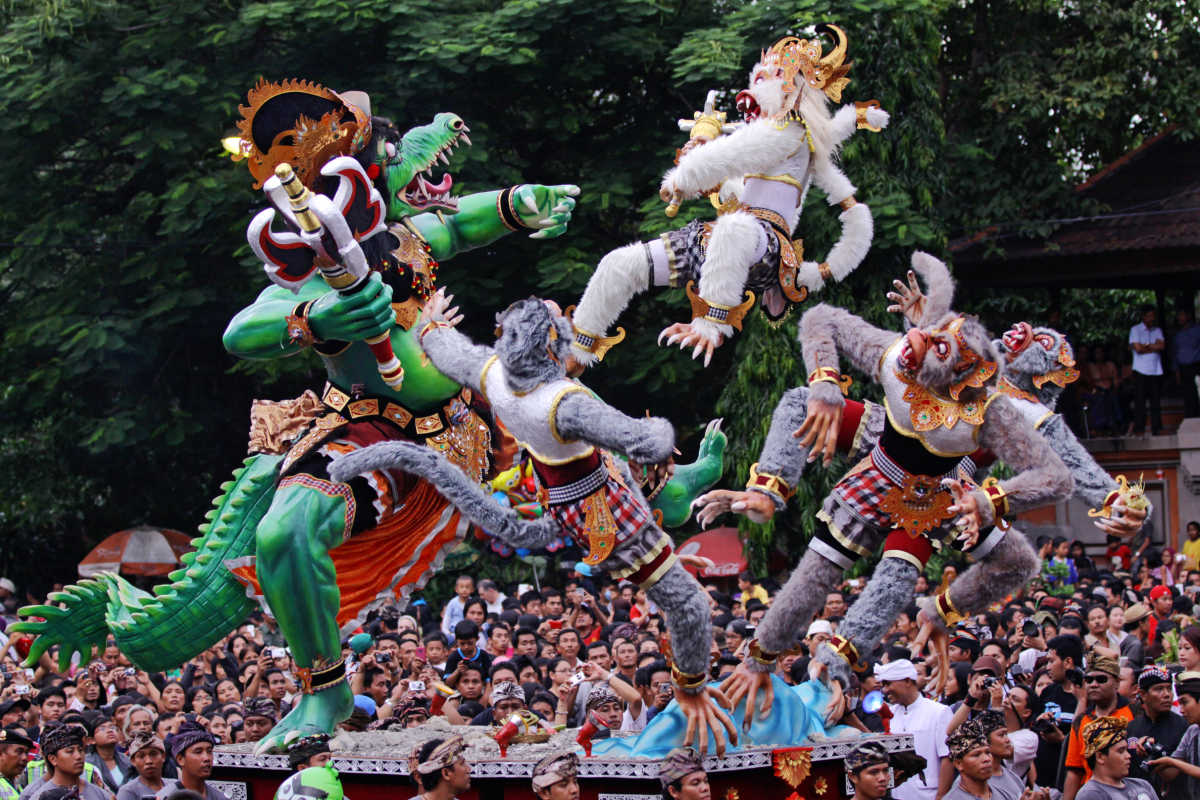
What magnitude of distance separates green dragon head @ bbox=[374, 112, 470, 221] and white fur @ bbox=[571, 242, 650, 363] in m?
1.23

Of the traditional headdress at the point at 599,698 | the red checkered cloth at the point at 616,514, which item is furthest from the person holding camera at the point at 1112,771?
the traditional headdress at the point at 599,698

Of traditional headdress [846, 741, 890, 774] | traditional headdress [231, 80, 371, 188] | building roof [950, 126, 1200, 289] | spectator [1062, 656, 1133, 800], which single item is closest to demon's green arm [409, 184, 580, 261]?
traditional headdress [231, 80, 371, 188]

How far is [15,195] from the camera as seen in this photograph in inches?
600

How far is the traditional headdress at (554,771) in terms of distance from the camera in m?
5.28

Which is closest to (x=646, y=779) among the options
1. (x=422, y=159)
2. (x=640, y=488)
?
(x=640, y=488)

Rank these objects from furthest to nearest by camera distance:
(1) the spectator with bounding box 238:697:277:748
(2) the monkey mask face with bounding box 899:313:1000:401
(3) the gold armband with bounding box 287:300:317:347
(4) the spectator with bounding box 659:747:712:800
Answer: (1) the spectator with bounding box 238:697:277:748, (3) the gold armband with bounding box 287:300:317:347, (2) the monkey mask face with bounding box 899:313:1000:401, (4) the spectator with bounding box 659:747:712:800

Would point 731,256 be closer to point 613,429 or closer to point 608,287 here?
point 608,287

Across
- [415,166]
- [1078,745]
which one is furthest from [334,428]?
[1078,745]

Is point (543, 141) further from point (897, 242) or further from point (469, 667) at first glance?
point (469, 667)

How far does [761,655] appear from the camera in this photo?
6363mm

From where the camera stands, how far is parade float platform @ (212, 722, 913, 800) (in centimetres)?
613

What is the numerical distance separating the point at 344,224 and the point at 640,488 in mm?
1710

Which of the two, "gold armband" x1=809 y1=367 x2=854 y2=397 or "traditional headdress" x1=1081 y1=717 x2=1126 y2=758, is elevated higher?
"gold armband" x1=809 y1=367 x2=854 y2=397

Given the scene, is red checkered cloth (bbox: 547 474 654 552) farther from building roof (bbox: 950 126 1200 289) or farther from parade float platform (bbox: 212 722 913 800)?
building roof (bbox: 950 126 1200 289)
